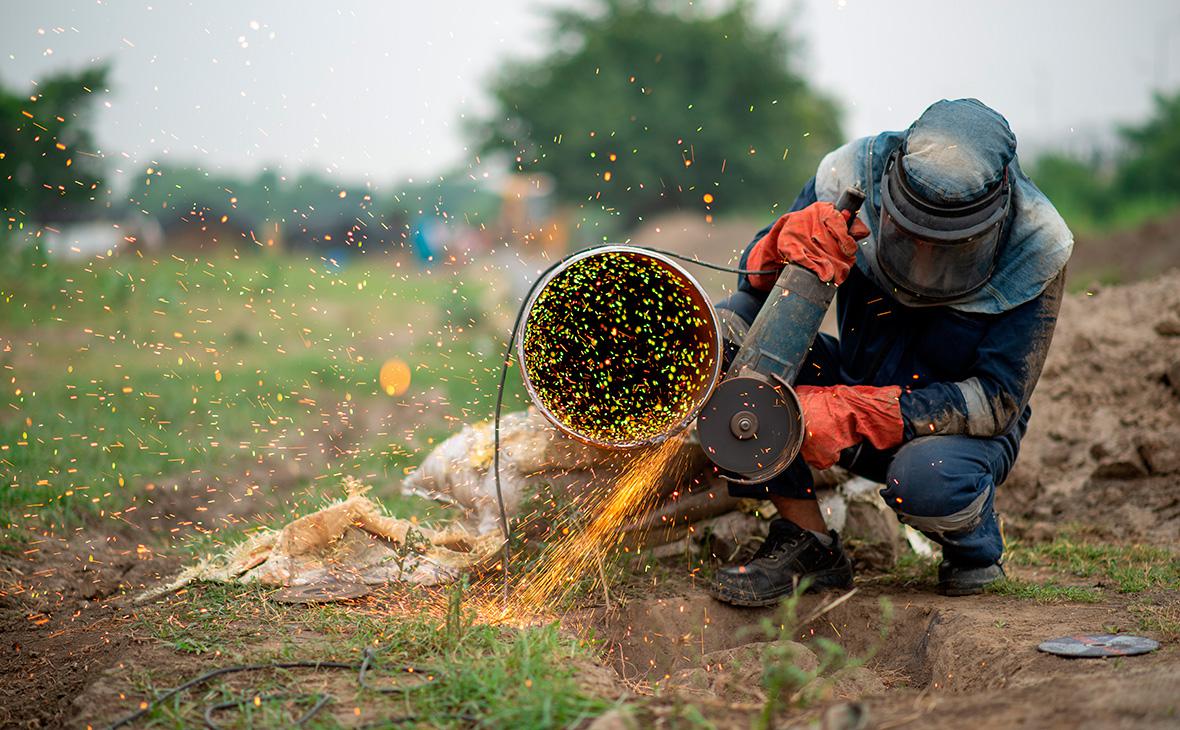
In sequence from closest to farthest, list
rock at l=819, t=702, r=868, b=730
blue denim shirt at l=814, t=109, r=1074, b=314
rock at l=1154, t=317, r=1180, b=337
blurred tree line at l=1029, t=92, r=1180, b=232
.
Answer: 1. rock at l=819, t=702, r=868, b=730
2. blue denim shirt at l=814, t=109, r=1074, b=314
3. rock at l=1154, t=317, r=1180, b=337
4. blurred tree line at l=1029, t=92, r=1180, b=232

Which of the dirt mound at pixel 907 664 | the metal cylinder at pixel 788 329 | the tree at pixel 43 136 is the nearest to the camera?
the dirt mound at pixel 907 664

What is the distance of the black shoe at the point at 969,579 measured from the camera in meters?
3.42

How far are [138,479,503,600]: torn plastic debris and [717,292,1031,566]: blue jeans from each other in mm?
971

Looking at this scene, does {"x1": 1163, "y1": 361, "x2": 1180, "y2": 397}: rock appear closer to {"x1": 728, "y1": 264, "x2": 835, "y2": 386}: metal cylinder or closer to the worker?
the worker

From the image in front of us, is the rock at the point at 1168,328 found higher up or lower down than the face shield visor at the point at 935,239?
lower down

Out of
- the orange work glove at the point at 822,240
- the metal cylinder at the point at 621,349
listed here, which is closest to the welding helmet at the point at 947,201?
the orange work glove at the point at 822,240

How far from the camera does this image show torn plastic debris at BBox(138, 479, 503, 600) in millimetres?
3379

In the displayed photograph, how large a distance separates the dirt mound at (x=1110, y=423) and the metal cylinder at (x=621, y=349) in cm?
207

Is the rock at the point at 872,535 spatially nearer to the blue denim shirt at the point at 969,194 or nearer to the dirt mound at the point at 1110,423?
the dirt mound at the point at 1110,423

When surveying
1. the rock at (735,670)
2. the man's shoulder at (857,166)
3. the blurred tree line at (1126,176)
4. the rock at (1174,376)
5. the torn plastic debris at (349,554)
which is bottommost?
the rock at (735,670)

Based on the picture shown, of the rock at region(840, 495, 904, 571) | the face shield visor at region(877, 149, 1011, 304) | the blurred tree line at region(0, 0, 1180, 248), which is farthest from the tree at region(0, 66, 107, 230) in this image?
the face shield visor at region(877, 149, 1011, 304)

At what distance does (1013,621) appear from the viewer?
9.96 feet

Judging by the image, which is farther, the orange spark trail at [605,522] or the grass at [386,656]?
the orange spark trail at [605,522]

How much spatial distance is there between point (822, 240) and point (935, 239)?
1.05 feet
